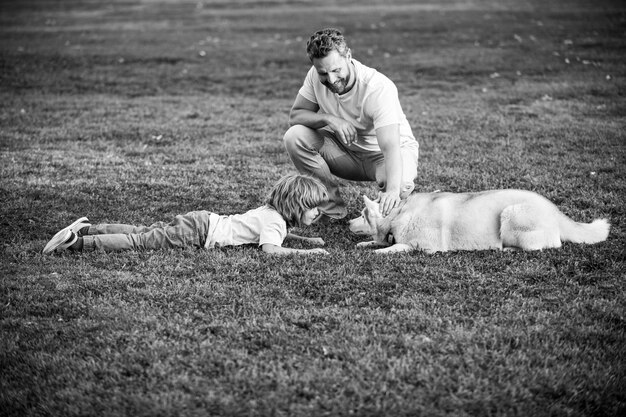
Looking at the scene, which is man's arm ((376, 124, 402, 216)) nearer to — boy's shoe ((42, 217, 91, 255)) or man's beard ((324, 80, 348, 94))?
man's beard ((324, 80, 348, 94))

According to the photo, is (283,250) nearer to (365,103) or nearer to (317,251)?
(317,251)

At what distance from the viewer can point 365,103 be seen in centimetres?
638

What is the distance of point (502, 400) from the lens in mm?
3709

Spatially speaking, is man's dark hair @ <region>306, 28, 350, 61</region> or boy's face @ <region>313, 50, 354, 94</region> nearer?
man's dark hair @ <region>306, 28, 350, 61</region>

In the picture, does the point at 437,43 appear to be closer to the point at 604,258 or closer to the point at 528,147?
the point at 528,147

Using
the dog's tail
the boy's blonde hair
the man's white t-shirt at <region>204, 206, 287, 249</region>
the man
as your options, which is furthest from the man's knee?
the dog's tail

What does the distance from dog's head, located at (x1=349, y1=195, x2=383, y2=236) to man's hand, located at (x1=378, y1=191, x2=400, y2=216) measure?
0.07 m

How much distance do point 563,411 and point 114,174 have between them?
21.3 feet

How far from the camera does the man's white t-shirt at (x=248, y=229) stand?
6.00 metres

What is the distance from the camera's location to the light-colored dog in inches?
220

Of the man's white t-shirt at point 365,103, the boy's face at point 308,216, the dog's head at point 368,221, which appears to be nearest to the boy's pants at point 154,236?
the boy's face at point 308,216

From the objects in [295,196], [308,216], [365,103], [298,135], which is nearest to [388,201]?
[308,216]

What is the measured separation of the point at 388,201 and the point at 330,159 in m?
1.28

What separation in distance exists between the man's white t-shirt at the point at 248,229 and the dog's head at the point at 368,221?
2.44 feet
